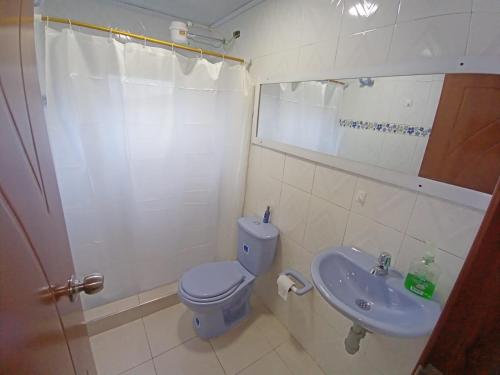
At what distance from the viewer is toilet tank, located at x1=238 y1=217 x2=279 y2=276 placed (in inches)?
59.1

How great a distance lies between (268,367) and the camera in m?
1.40

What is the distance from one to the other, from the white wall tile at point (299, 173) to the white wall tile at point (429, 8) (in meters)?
0.72

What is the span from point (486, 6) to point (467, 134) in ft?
1.24

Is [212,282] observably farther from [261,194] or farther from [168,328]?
[261,194]

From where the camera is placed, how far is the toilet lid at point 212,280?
1362 millimetres

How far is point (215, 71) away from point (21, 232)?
143cm

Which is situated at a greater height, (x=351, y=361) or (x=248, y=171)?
(x=248, y=171)

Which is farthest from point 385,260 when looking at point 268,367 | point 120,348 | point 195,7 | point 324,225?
point 195,7

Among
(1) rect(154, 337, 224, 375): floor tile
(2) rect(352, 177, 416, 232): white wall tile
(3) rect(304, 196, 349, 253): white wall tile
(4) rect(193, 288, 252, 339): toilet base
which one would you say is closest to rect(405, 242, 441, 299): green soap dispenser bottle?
(2) rect(352, 177, 416, 232): white wall tile

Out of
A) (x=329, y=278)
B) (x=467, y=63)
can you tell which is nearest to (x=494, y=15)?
(x=467, y=63)

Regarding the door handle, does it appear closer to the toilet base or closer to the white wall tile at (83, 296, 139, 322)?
the toilet base

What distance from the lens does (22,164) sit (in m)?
0.40

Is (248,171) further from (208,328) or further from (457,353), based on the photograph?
(457,353)

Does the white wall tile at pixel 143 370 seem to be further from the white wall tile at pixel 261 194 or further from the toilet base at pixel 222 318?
the white wall tile at pixel 261 194
